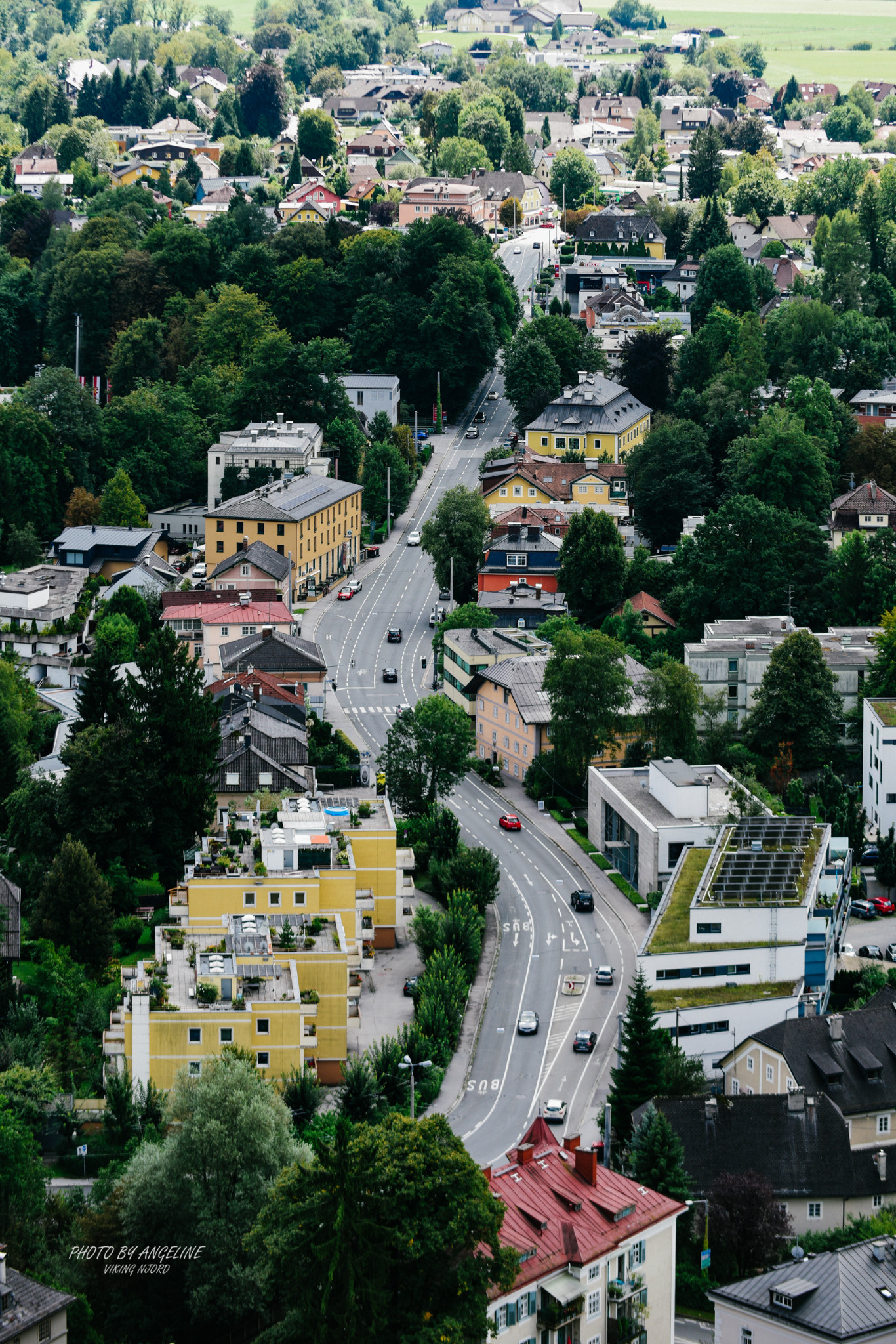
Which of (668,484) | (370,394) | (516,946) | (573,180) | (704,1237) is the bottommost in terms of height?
(516,946)

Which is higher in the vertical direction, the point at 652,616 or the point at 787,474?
the point at 787,474

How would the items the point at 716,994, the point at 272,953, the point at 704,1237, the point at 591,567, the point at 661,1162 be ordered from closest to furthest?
the point at 704,1237
the point at 661,1162
the point at 272,953
the point at 716,994
the point at 591,567

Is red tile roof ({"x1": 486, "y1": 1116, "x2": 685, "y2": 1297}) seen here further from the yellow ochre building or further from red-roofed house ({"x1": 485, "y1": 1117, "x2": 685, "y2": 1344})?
the yellow ochre building

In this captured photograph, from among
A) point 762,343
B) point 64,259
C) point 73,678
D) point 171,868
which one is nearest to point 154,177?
point 64,259

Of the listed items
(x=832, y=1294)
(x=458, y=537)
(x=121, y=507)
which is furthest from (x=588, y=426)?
(x=832, y=1294)

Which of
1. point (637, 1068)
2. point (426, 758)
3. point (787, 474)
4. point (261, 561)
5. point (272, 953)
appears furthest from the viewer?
point (787, 474)

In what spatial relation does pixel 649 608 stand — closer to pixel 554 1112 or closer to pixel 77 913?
pixel 77 913

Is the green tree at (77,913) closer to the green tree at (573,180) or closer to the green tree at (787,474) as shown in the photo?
the green tree at (787,474)
